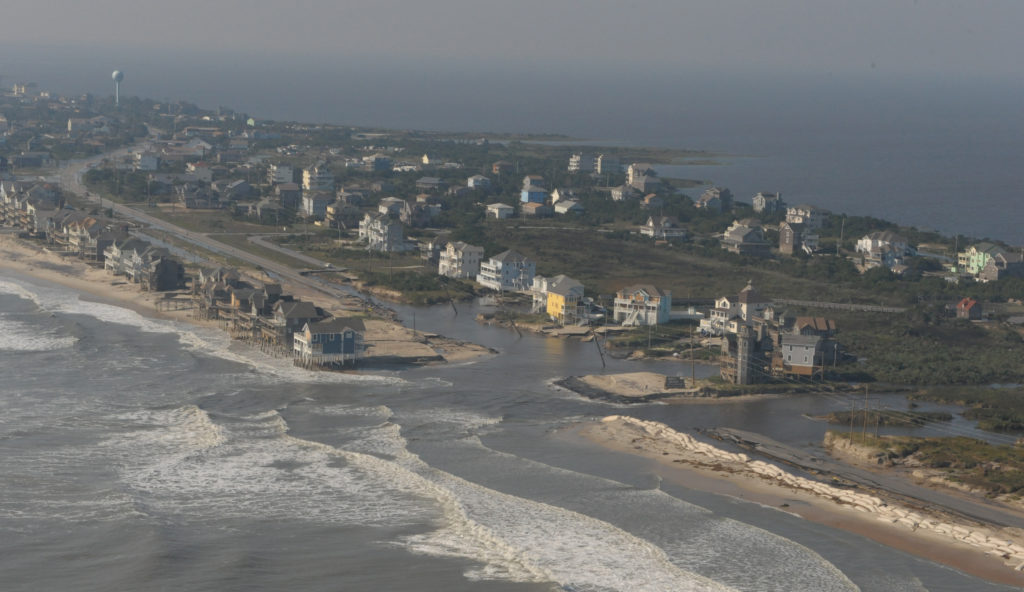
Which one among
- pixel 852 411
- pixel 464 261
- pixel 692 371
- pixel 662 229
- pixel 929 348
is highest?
pixel 662 229

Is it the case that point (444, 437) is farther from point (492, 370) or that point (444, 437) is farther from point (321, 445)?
point (492, 370)

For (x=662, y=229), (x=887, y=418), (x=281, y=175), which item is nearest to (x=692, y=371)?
(x=887, y=418)

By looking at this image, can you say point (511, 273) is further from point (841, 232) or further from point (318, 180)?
point (318, 180)

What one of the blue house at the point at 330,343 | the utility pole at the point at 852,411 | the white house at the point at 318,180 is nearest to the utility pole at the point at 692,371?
the utility pole at the point at 852,411

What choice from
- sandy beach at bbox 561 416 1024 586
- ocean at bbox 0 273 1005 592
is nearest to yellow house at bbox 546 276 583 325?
ocean at bbox 0 273 1005 592

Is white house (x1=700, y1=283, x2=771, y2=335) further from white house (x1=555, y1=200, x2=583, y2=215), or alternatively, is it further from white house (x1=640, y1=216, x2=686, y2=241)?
white house (x1=555, y1=200, x2=583, y2=215)
